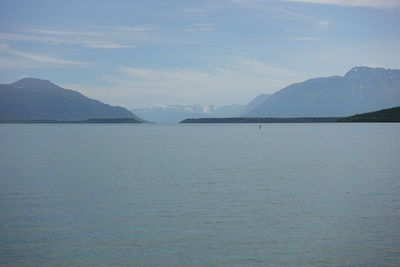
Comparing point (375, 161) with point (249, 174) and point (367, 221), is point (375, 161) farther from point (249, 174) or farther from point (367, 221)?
point (367, 221)

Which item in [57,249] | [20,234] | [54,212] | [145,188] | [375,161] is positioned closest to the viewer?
[57,249]

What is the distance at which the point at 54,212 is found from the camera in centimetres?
2452

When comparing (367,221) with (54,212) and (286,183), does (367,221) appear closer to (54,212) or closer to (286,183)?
(286,183)

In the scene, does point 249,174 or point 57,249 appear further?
point 249,174

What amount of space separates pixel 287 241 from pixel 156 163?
33.5 m

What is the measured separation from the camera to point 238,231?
20312mm

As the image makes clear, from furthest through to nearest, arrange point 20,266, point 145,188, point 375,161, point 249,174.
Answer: point 375,161 < point 249,174 < point 145,188 < point 20,266

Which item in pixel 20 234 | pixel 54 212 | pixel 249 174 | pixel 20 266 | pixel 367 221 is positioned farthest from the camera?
pixel 249 174

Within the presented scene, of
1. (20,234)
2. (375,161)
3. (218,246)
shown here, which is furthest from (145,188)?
(375,161)

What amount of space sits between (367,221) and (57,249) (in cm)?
1455

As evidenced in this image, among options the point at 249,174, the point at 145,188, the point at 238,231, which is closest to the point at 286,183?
the point at 249,174

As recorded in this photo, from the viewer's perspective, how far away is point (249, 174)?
39969 millimetres

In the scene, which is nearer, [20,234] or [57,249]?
[57,249]

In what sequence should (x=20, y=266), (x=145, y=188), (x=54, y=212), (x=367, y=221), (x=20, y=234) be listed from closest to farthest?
(x=20, y=266) < (x=20, y=234) < (x=367, y=221) < (x=54, y=212) < (x=145, y=188)
